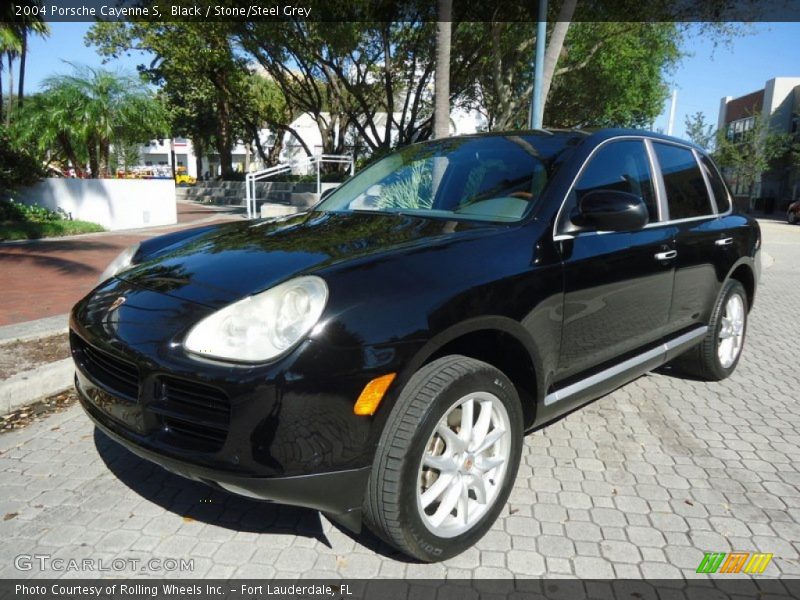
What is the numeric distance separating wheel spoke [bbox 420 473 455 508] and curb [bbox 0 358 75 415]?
2.99 metres

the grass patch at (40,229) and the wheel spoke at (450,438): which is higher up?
the wheel spoke at (450,438)

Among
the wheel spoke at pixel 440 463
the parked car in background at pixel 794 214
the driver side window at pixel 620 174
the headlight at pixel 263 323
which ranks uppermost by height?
the driver side window at pixel 620 174

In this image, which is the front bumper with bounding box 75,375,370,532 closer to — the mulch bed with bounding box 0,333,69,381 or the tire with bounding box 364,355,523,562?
the tire with bounding box 364,355,523,562

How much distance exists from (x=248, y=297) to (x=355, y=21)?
17845 millimetres

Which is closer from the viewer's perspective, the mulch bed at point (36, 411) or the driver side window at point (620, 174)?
the driver side window at point (620, 174)

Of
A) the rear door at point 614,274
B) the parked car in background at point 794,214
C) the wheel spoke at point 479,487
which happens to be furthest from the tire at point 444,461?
the parked car in background at point 794,214

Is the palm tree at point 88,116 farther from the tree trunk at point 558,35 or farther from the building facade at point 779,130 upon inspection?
the building facade at point 779,130

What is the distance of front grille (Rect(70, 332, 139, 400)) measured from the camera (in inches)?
88.0

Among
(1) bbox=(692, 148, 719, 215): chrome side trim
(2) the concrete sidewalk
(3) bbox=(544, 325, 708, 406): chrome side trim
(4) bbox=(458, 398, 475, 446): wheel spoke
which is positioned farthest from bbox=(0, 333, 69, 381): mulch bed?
(1) bbox=(692, 148, 719, 215): chrome side trim

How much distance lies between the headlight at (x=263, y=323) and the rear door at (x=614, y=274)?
4.29 feet

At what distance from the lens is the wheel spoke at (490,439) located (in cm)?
243

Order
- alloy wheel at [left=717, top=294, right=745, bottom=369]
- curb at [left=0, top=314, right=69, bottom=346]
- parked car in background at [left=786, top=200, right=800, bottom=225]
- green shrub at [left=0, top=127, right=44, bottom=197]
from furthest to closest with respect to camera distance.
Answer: parked car in background at [left=786, top=200, right=800, bottom=225] → green shrub at [left=0, top=127, right=44, bottom=197] → curb at [left=0, top=314, right=69, bottom=346] → alloy wheel at [left=717, top=294, right=745, bottom=369]

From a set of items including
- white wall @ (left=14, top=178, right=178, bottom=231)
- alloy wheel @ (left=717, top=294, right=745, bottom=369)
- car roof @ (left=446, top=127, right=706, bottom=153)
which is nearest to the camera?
car roof @ (left=446, top=127, right=706, bottom=153)

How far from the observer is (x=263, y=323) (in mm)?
2023
